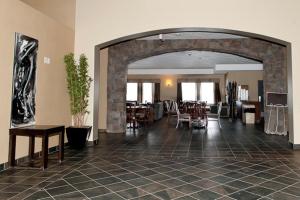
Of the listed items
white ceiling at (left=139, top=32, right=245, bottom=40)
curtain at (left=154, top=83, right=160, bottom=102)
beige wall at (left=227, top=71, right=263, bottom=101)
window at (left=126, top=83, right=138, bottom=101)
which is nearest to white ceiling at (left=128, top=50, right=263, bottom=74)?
beige wall at (left=227, top=71, right=263, bottom=101)

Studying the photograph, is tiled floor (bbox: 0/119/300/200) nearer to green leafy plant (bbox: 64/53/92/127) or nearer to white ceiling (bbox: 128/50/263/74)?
green leafy plant (bbox: 64/53/92/127)

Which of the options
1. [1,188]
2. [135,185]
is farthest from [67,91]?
[135,185]

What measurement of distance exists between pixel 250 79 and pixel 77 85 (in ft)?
Answer: 35.3

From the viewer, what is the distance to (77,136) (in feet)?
16.5

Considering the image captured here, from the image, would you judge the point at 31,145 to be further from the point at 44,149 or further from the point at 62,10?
the point at 62,10

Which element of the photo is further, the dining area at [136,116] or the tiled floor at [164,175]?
the dining area at [136,116]

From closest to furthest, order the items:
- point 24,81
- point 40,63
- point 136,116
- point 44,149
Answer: point 44,149
point 24,81
point 40,63
point 136,116

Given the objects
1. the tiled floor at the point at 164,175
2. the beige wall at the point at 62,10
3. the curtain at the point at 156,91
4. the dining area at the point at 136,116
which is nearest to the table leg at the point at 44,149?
the tiled floor at the point at 164,175

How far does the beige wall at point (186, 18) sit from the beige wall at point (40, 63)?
21.6 inches

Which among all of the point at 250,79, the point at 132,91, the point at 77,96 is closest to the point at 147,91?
the point at 132,91

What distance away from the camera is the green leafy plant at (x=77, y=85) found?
5.04 m

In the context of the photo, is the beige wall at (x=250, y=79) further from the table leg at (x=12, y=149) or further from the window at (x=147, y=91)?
the table leg at (x=12, y=149)

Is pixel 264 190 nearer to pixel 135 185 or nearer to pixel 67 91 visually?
pixel 135 185

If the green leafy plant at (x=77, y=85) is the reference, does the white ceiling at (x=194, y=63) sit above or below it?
above
